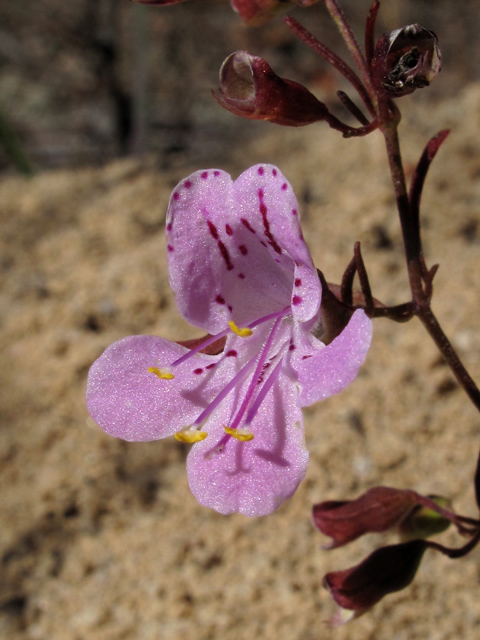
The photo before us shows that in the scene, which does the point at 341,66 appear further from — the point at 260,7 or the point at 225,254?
the point at 225,254

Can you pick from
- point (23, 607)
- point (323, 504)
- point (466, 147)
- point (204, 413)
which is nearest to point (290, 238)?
point (204, 413)

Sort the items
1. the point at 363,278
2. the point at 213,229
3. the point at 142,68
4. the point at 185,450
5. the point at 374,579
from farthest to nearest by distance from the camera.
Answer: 1. the point at 142,68
2. the point at 185,450
3. the point at 374,579
4. the point at 213,229
5. the point at 363,278

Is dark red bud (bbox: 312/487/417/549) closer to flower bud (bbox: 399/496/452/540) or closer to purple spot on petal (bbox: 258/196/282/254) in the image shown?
flower bud (bbox: 399/496/452/540)

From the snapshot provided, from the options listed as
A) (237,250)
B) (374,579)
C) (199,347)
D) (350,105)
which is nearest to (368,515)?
(374,579)

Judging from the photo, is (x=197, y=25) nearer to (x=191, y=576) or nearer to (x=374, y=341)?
(x=374, y=341)

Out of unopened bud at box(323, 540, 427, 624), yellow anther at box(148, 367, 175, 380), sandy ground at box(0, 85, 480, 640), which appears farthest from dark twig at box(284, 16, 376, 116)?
sandy ground at box(0, 85, 480, 640)

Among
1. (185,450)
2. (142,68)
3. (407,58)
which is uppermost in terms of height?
(407,58)
